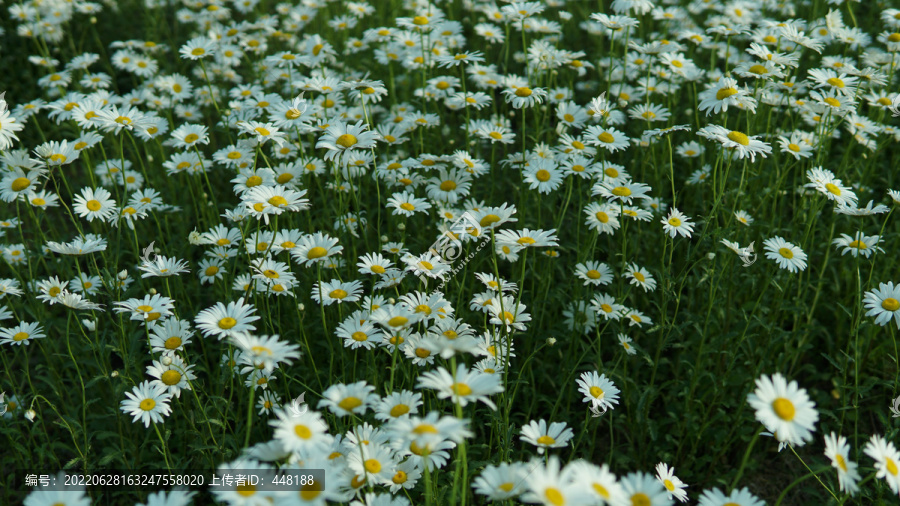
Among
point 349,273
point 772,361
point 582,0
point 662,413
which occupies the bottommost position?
point 662,413

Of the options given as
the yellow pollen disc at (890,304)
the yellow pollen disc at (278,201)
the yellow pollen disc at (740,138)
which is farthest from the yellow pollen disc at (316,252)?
the yellow pollen disc at (890,304)

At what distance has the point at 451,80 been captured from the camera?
15.5 ft

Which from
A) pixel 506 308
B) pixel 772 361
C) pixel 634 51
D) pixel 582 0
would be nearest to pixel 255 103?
pixel 506 308

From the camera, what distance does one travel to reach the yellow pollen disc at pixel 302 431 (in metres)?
1.80

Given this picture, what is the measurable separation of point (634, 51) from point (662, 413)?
322cm

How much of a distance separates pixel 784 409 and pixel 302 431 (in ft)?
4.48

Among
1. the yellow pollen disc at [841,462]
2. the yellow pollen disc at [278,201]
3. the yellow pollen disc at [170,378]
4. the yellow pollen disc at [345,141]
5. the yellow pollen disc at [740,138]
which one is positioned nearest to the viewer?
the yellow pollen disc at [841,462]

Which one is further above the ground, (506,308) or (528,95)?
(528,95)

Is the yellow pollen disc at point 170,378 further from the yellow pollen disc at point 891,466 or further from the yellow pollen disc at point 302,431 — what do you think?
the yellow pollen disc at point 891,466

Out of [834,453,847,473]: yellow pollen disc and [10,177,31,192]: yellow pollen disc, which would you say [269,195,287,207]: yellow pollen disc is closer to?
[10,177,31,192]: yellow pollen disc

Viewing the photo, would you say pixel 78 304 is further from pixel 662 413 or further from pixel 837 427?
pixel 837 427

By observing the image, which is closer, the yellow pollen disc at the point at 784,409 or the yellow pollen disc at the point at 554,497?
the yellow pollen disc at the point at 554,497

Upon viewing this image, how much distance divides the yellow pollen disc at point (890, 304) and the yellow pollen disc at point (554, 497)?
2.23 meters

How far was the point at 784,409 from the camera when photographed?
6.04 ft
